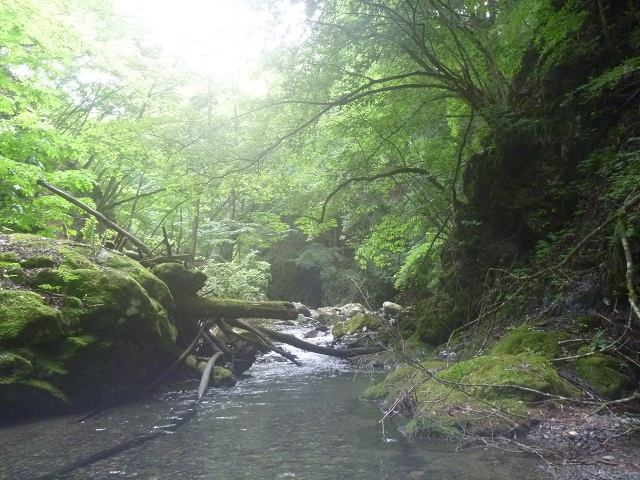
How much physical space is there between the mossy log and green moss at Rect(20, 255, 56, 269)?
8.41 ft

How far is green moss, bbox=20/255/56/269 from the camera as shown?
654 centimetres

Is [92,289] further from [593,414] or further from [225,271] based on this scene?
[225,271]

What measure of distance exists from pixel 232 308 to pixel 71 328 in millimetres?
3336

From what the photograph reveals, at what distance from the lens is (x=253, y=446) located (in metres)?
4.48

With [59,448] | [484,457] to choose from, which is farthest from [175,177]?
[484,457]

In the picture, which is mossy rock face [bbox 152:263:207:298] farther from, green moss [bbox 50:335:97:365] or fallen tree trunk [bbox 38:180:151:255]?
green moss [bbox 50:335:97:365]

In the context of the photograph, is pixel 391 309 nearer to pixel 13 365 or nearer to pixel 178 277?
pixel 178 277

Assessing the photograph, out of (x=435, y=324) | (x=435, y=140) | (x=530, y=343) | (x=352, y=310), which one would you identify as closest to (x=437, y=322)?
(x=435, y=324)

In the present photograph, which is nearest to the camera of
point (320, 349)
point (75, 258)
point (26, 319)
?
point (26, 319)

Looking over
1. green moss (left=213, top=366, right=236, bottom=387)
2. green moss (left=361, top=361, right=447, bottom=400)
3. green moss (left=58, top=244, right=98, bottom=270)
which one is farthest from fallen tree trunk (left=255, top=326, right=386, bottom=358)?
green moss (left=58, top=244, right=98, bottom=270)

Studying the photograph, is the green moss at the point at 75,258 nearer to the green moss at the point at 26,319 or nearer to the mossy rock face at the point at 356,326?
the green moss at the point at 26,319

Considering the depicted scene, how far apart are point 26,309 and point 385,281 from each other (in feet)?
52.2

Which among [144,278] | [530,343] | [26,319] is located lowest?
[530,343]

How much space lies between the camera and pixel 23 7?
8297 mm
